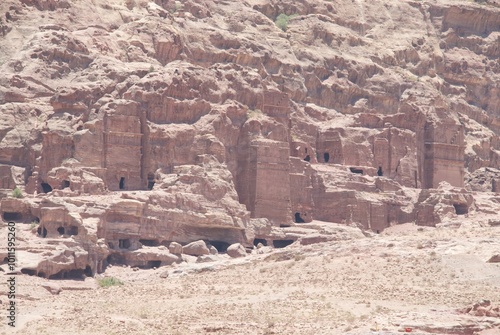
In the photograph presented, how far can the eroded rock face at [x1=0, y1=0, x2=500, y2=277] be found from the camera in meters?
89.1

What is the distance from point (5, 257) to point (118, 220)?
9649 millimetres

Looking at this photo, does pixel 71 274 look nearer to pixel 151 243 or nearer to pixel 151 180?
pixel 151 243

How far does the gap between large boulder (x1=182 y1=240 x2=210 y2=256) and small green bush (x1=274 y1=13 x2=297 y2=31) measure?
37311 mm

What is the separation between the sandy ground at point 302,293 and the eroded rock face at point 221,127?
169 inches

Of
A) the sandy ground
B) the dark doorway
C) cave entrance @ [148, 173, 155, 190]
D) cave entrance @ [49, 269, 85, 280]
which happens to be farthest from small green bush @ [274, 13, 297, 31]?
cave entrance @ [49, 269, 85, 280]

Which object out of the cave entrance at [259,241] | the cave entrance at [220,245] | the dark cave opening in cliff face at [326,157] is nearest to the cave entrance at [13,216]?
the cave entrance at [220,245]

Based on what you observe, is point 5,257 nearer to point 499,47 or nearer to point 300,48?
point 300,48

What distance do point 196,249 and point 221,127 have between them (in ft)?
35.0

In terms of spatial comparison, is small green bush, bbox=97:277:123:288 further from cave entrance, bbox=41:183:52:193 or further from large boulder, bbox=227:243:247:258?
cave entrance, bbox=41:183:52:193

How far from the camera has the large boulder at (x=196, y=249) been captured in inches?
3487

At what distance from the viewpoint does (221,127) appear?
96562 millimetres

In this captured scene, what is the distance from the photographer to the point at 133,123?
306 ft

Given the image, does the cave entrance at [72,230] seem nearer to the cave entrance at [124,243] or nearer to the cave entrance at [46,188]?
the cave entrance at [124,243]

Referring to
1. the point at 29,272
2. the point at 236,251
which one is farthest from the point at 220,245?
the point at 29,272
